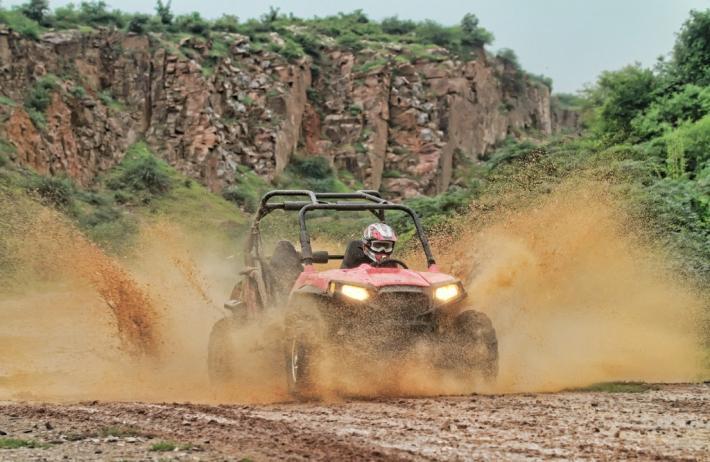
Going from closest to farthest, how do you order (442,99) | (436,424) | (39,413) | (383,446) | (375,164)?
(383,446), (436,424), (39,413), (375,164), (442,99)

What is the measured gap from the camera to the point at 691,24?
86.5 ft

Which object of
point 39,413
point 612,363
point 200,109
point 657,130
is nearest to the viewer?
point 39,413

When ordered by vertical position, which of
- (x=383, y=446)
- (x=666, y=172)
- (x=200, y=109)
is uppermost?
(x=200, y=109)

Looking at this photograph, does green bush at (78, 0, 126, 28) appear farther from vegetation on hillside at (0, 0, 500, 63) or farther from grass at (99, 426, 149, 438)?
grass at (99, 426, 149, 438)

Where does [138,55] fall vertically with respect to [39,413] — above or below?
above

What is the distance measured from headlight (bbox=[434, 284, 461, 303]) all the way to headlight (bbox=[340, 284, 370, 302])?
2.46 ft

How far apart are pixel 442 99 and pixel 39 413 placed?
190ft

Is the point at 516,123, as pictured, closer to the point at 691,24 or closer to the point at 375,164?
the point at 375,164

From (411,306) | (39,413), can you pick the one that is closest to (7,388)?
(39,413)

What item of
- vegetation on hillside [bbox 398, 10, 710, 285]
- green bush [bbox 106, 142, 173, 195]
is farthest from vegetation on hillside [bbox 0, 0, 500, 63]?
vegetation on hillside [bbox 398, 10, 710, 285]

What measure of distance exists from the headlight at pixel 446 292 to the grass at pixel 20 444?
172 inches

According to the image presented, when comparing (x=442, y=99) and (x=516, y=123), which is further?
(x=516, y=123)

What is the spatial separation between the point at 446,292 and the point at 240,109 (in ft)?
151

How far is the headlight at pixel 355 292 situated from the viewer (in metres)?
8.83
